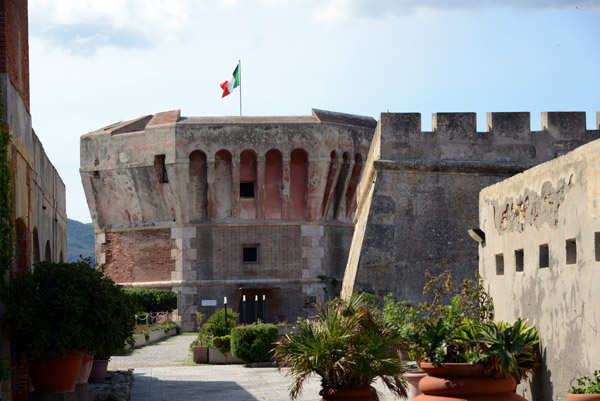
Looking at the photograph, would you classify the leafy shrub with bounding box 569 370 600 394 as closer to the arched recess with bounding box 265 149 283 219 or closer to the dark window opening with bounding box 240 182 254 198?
the arched recess with bounding box 265 149 283 219

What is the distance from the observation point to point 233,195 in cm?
3659

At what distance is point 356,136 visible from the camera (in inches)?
1474

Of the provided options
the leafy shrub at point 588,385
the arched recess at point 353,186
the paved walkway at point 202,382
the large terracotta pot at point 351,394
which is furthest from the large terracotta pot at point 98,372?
the arched recess at point 353,186

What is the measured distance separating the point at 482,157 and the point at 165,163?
815 inches

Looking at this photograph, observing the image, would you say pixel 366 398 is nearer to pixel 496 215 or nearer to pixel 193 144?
pixel 496 215

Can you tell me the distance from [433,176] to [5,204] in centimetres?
937

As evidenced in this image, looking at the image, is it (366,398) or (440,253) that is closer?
(366,398)

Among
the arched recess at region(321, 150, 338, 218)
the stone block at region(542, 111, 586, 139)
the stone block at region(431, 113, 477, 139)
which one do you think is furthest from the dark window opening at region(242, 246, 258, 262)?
the stone block at region(542, 111, 586, 139)

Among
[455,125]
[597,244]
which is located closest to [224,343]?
[455,125]

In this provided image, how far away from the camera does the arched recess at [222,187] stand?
3628 cm

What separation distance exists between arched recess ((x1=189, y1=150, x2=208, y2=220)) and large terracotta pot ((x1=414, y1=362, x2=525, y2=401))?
90.9 feet

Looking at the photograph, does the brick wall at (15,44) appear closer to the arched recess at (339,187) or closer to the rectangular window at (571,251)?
the rectangular window at (571,251)

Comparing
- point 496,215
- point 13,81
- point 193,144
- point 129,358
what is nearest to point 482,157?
point 496,215

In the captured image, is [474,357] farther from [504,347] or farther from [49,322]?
[49,322]
